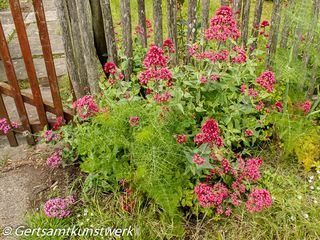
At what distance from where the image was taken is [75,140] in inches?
110

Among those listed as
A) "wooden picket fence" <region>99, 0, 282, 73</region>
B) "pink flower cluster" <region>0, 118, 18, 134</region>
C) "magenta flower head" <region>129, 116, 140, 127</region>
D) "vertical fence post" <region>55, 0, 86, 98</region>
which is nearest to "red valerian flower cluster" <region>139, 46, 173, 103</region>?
"magenta flower head" <region>129, 116, 140, 127</region>

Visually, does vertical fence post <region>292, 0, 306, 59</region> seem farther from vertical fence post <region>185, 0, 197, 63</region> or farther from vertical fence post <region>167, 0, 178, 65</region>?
vertical fence post <region>167, 0, 178, 65</region>

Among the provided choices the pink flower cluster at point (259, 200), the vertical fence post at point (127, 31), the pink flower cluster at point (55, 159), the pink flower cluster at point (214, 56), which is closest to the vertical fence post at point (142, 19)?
the vertical fence post at point (127, 31)

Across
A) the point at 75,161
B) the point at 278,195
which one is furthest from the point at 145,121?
the point at 278,195

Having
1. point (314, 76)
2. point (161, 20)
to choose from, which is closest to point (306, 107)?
point (314, 76)

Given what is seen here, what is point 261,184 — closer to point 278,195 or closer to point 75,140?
point 278,195

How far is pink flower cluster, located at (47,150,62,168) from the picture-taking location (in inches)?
115

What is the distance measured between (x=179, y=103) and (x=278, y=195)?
106cm

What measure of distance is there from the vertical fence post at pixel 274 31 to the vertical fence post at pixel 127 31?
1.33 m

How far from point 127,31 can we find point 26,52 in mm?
856

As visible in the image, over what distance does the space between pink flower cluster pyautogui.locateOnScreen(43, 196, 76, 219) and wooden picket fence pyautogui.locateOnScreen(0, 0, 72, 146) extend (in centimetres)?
79

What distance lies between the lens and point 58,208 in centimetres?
264

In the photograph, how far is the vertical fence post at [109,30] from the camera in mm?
2824

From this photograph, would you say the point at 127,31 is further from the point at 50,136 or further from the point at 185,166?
the point at 185,166
